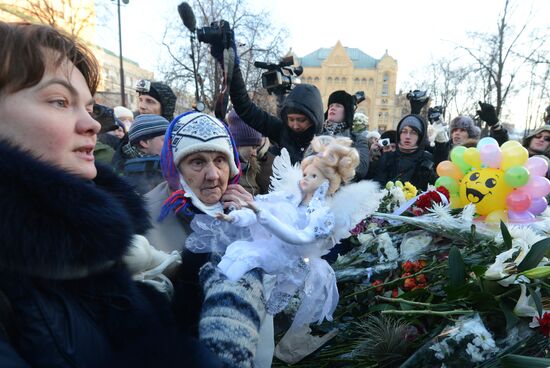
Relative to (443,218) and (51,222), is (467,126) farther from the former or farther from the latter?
(51,222)

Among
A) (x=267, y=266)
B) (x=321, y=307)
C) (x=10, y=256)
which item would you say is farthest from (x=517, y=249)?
(x=10, y=256)

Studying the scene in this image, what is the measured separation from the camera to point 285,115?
363 cm

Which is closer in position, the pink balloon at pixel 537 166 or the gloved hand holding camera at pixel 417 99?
the pink balloon at pixel 537 166

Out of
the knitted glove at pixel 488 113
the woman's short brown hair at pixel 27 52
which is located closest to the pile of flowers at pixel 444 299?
the woman's short brown hair at pixel 27 52

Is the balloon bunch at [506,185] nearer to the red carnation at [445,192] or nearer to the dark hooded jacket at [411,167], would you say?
the red carnation at [445,192]

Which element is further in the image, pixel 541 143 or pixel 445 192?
pixel 541 143

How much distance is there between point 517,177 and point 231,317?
193 centimetres

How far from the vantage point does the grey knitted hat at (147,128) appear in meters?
3.21

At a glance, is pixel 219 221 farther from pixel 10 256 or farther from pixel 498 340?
pixel 498 340

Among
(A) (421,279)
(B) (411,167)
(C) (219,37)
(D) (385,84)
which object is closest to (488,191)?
(A) (421,279)

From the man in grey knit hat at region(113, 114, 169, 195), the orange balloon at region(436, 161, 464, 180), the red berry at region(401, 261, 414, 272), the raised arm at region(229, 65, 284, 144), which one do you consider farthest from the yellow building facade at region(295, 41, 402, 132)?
the red berry at region(401, 261, 414, 272)

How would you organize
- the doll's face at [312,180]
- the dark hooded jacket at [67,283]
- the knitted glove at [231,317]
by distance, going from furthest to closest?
the doll's face at [312,180], the knitted glove at [231,317], the dark hooded jacket at [67,283]

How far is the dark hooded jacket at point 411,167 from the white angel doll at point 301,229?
251 centimetres

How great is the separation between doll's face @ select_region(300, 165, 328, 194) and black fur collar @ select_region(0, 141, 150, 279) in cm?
114
